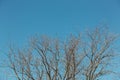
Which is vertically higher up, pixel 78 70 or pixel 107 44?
pixel 107 44

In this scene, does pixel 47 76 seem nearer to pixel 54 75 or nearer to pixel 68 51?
pixel 54 75

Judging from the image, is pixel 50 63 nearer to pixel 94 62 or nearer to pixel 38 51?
pixel 38 51

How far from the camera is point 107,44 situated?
2786cm

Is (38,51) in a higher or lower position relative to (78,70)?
higher

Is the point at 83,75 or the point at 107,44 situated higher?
the point at 107,44

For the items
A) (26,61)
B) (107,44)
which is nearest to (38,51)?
(26,61)

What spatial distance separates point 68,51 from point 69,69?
1457mm

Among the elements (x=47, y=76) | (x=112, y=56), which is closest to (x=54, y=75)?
(x=47, y=76)

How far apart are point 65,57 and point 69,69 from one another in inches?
40.3

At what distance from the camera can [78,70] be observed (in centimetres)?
2702

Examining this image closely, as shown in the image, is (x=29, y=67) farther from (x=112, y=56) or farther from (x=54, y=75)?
(x=112, y=56)

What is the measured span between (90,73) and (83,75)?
65cm

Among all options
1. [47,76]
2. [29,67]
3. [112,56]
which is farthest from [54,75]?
[112,56]

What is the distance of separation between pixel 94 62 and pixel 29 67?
5.43 m
